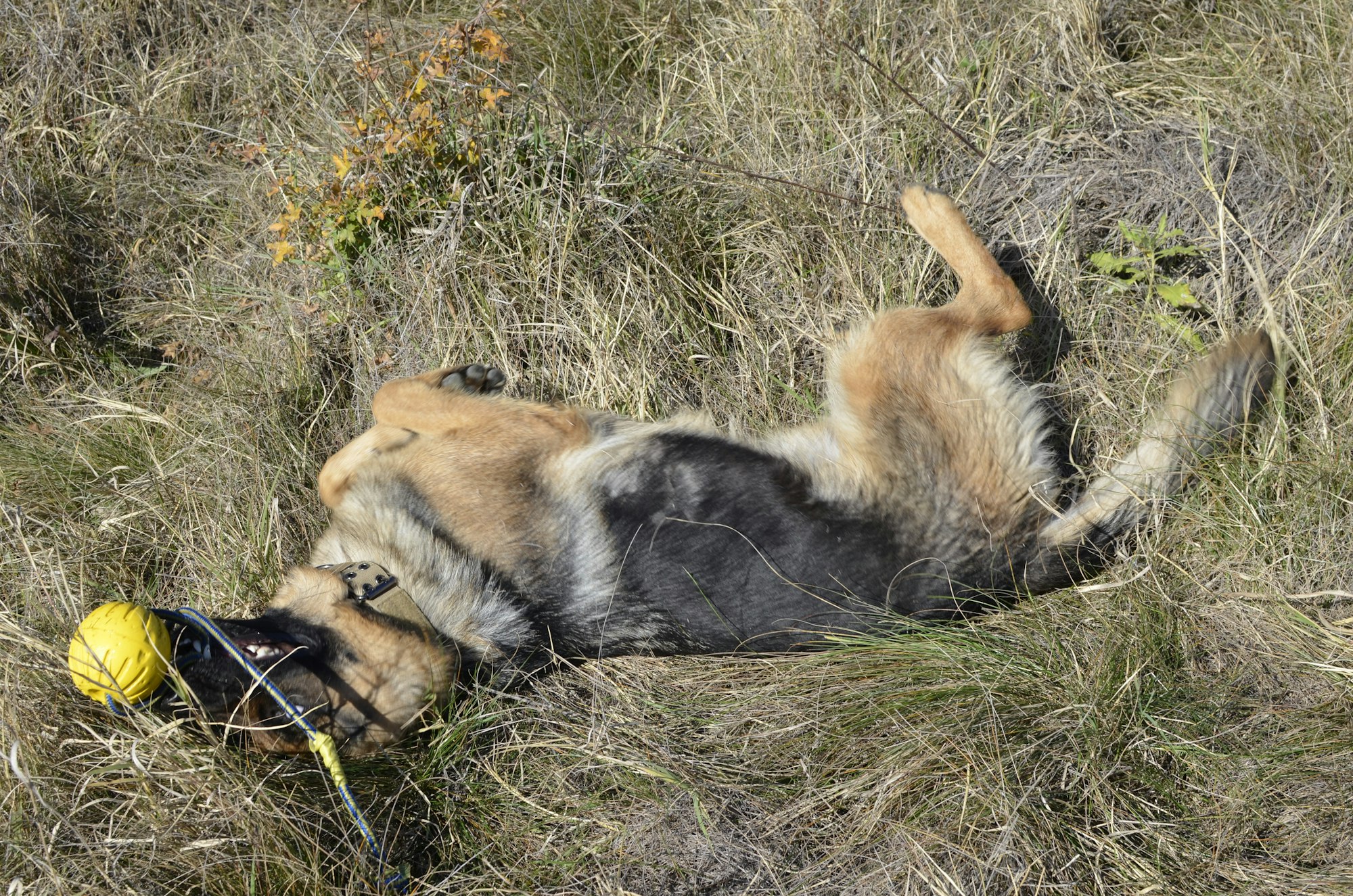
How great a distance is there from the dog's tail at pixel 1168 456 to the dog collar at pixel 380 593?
2017 millimetres

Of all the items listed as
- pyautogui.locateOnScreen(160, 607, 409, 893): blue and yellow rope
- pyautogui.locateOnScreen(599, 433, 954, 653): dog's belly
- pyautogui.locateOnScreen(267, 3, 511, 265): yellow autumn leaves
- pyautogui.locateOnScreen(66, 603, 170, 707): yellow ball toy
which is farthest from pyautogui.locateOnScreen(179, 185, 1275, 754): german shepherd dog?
pyautogui.locateOnScreen(267, 3, 511, 265): yellow autumn leaves

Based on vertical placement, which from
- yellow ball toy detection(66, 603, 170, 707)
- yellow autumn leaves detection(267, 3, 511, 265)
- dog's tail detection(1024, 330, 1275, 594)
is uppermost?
yellow autumn leaves detection(267, 3, 511, 265)

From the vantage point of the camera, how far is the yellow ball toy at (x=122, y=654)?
2.27m

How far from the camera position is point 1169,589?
2.97m

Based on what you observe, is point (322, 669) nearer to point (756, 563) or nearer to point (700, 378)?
point (756, 563)

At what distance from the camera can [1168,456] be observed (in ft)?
10.0

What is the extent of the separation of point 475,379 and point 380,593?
0.92 m

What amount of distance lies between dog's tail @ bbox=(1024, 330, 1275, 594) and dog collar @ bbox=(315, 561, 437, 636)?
2.02m

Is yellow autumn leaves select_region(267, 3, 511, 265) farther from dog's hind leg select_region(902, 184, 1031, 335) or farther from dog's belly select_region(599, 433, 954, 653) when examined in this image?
dog's hind leg select_region(902, 184, 1031, 335)

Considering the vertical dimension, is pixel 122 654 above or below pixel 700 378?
above

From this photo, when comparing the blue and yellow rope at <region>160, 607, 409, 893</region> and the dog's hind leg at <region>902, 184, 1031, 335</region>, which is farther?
the dog's hind leg at <region>902, 184, 1031, 335</region>

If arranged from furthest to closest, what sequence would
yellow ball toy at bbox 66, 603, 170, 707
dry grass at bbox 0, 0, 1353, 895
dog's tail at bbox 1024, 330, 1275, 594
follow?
dog's tail at bbox 1024, 330, 1275, 594 < dry grass at bbox 0, 0, 1353, 895 < yellow ball toy at bbox 66, 603, 170, 707

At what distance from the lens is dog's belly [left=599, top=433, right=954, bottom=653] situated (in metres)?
2.89

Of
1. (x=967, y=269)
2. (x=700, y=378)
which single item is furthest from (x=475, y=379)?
(x=967, y=269)
